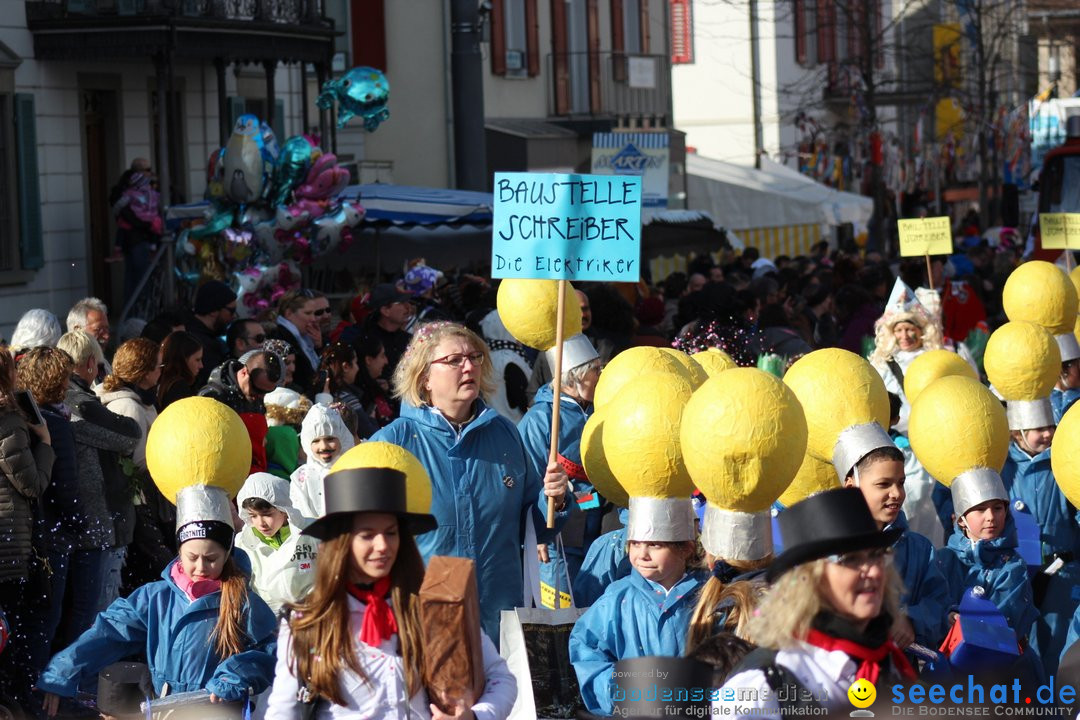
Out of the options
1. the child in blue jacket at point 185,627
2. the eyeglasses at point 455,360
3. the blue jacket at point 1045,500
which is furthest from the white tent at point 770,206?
the child in blue jacket at point 185,627

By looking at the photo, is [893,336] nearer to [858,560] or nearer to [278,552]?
[278,552]

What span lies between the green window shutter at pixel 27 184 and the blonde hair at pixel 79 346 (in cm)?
791

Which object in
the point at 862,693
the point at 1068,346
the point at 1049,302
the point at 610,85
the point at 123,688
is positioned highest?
the point at 610,85

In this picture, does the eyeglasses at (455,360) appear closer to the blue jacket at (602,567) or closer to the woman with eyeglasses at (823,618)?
the blue jacket at (602,567)

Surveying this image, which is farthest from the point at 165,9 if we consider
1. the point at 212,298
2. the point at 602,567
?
the point at 602,567

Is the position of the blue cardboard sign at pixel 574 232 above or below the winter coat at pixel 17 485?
above

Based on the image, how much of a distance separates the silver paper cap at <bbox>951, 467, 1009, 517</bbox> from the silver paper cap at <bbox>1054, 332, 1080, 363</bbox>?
2890 millimetres

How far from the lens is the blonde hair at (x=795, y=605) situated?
150 inches

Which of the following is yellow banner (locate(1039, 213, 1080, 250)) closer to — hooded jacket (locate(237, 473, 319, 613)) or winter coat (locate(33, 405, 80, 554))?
hooded jacket (locate(237, 473, 319, 613))

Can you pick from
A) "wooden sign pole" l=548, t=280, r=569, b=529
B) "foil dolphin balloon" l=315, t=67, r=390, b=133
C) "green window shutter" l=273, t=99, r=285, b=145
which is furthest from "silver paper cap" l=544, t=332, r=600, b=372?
"green window shutter" l=273, t=99, r=285, b=145

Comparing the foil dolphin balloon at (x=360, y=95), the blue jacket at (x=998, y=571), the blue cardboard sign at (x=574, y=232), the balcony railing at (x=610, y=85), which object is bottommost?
the blue jacket at (x=998, y=571)

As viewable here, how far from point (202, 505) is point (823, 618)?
7.23ft

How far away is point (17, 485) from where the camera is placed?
7.18 meters

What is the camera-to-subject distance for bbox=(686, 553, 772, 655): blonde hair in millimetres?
4660
